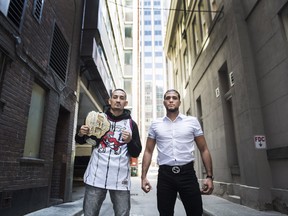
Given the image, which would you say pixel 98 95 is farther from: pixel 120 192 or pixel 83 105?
pixel 120 192

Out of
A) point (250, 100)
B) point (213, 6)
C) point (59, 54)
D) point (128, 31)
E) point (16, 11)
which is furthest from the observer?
point (128, 31)

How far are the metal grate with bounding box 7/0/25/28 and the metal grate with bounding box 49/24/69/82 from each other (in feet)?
6.78

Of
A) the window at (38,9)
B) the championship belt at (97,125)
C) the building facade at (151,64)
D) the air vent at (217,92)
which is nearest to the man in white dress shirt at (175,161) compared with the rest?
the championship belt at (97,125)

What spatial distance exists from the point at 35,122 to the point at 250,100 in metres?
5.78

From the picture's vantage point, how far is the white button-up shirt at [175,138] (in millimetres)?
2986

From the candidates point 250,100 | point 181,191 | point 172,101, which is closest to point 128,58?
point 250,100

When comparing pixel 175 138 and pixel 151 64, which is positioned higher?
pixel 151 64

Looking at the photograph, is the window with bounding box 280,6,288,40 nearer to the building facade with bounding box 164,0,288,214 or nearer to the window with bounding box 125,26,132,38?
the building facade with bounding box 164,0,288,214

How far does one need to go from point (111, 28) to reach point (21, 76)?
1343 cm

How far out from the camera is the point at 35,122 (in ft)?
21.5

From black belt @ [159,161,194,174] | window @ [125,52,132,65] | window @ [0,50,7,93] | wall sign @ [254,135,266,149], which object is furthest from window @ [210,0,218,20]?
window @ [125,52,132,65]

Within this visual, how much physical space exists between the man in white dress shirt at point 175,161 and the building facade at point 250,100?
152 inches

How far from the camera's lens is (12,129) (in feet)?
16.8

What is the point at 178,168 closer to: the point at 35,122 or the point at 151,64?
the point at 35,122
